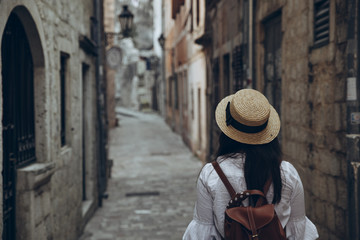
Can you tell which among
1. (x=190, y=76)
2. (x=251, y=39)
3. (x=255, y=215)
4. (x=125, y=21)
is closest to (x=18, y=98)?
(x=255, y=215)

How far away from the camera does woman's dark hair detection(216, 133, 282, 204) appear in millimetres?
2186

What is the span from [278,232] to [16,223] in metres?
2.57

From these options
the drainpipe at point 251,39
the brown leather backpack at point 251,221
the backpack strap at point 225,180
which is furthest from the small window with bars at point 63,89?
the brown leather backpack at point 251,221

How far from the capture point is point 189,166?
41.4 feet

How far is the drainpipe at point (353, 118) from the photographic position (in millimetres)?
3732

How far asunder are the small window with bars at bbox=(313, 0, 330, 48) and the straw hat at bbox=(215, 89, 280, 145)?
2.33 m

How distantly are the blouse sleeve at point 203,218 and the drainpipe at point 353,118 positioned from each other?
6.17 ft

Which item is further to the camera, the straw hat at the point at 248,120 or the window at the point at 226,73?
the window at the point at 226,73

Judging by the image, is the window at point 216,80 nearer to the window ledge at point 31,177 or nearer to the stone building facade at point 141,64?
the window ledge at point 31,177

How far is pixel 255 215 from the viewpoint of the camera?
2.11 metres

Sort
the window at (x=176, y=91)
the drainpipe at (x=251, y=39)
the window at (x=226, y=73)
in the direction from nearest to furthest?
the drainpipe at (x=251, y=39), the window at (x=226, y=73), the window at (x=176, y=91)

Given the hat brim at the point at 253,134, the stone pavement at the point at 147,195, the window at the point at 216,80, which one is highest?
the window at the point at 216,80

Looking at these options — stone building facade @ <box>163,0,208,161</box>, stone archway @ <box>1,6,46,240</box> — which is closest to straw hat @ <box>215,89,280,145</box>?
stone archway @ <box>1,6,46,240</box>

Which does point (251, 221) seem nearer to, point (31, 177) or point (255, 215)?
point (255, 215)
